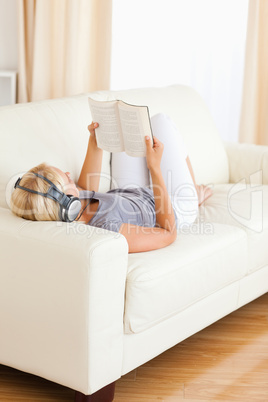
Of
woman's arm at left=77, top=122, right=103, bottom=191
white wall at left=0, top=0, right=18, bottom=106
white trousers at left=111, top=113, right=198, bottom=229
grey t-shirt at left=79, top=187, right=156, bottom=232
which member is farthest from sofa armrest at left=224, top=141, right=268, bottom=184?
white wall at left=0, top=0, right=18, bottom=106

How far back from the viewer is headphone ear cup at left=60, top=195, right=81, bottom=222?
189cm

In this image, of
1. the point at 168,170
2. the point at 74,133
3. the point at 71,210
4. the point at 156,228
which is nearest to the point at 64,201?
the point at 71,210

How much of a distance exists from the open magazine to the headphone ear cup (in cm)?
37

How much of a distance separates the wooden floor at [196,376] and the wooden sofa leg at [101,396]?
7cm

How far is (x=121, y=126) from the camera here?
2.19 meters

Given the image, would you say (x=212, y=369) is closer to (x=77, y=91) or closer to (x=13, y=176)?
(x=13, y=176)

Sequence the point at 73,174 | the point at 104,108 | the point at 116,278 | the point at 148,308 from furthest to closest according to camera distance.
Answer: the point at 73,174 → the point at 104,108 → the point at 148,308 → the point at 116,278

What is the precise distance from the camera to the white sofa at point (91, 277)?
1.78 m

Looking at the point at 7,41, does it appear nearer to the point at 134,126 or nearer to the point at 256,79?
the point at 256,79

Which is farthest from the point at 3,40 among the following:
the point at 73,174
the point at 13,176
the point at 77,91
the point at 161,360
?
the point at 161,360

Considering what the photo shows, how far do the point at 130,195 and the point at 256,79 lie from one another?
1.88 m

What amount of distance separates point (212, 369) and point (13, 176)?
3.07 ft

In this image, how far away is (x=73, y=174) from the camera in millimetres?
2453

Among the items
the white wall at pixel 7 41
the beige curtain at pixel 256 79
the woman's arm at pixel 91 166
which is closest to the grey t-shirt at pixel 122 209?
the woman's arm at pixel 91 166
